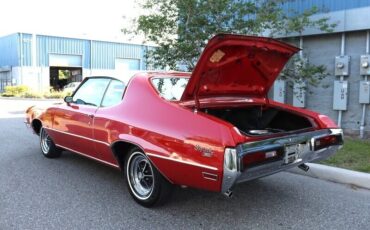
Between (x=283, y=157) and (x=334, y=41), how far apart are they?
6255 millimetres

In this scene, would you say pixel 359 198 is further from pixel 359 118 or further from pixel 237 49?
pixel 359 118

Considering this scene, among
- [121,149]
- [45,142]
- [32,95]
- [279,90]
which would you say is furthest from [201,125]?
[32,95]

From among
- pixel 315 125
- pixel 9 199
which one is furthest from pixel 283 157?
pixel 9 199

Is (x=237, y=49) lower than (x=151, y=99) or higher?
higher

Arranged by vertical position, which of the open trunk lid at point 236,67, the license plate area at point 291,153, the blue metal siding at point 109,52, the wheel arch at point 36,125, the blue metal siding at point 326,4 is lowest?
the wheel arch at point 36,125

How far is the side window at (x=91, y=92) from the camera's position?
5203 mm

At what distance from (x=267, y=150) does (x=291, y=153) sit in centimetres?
45

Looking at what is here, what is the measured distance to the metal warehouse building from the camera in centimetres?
3509

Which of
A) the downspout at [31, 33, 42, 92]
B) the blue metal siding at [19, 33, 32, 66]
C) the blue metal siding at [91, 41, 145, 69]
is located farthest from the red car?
the blue metal siding at [91, 41, 145, 69]

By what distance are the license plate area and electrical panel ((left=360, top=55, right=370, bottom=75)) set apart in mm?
5418

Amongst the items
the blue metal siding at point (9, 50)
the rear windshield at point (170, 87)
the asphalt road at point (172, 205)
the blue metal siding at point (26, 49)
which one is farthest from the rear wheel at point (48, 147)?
the blue metal siding at point (9, 50)

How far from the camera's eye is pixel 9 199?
4531mm

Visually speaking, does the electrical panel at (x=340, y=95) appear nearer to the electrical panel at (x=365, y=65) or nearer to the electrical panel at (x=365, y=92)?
the electrical panel at (x=365, y=92)

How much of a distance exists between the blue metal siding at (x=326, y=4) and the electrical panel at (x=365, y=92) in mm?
1721
